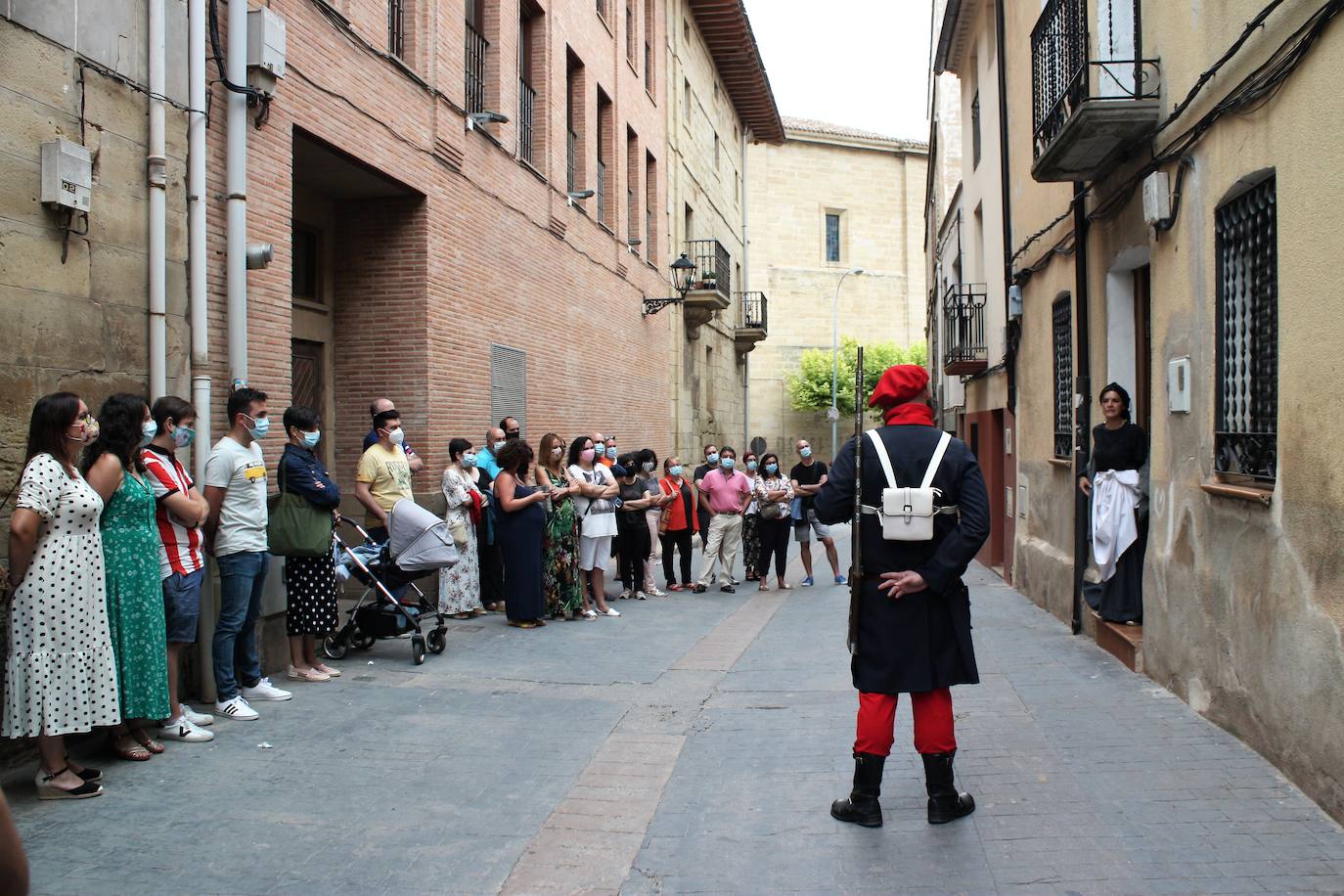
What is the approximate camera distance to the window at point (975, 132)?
1661 cm

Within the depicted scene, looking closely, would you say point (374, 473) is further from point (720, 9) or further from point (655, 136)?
point (720, 9)

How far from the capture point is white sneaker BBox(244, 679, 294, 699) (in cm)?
690

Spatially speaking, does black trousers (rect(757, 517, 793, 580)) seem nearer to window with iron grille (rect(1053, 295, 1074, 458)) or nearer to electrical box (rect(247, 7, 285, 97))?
window with iron grille (rect(1053, 295, 1074, 458))

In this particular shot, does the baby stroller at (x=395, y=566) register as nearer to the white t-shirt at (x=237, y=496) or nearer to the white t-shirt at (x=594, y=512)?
the white t-shirt at (x=237, y=496)

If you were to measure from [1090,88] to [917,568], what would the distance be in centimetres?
527

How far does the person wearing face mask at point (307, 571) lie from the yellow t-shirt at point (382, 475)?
117 centimetres

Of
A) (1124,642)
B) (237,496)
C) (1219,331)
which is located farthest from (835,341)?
(237,496)

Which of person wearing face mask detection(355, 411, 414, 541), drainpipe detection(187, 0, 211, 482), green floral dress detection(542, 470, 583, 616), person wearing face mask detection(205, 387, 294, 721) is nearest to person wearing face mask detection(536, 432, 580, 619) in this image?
green floral dress detection(542, 470, 583, 616)

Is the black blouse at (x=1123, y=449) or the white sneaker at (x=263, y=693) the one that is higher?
the black blouse at (x=1123, y=449)

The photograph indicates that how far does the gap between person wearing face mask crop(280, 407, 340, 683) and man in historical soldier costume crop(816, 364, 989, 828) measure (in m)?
3.91

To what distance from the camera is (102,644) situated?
5227 mm

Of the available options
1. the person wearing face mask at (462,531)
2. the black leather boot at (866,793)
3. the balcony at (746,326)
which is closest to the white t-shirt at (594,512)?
the person wearing face mask at (462,531)

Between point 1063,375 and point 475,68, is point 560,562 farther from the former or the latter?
point 475,68

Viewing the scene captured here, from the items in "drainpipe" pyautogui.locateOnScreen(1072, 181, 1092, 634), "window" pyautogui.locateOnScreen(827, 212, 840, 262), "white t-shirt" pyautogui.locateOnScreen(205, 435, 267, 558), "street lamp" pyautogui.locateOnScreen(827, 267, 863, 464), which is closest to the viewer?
"white t-shirt" pyautogui.locateOnScreen(205, 435, 267, 558)
